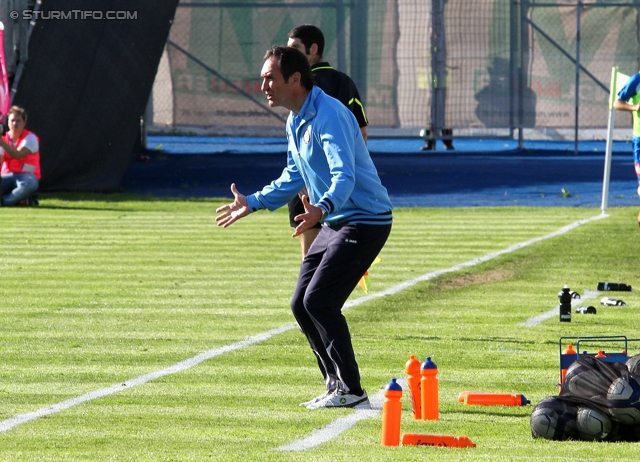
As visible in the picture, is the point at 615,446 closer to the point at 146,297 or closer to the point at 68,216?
the point at 146,297

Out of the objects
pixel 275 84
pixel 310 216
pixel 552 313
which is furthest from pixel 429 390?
pixel 552 313

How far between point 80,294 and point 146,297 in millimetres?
674

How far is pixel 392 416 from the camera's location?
5652 mm

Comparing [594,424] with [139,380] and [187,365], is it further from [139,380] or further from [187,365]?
[187,365]

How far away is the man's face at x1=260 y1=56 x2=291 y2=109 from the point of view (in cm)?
648

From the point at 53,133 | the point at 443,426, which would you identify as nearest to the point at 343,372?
the point at 443,426

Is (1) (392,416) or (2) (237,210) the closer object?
(1) (392,416)

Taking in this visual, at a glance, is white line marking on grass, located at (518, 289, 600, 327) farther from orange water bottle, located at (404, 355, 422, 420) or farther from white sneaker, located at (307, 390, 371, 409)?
orange water bottle, located at (404, 355, 422, 420)

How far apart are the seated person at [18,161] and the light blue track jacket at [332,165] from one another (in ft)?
48.1

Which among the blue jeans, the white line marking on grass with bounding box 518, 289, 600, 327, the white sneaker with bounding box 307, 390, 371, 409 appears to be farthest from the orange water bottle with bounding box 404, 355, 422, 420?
the blue jeans

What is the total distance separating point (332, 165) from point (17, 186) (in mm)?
15759

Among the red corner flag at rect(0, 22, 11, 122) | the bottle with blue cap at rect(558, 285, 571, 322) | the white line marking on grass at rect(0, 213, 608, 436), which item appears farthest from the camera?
the red corner flag at rect(0, 22, 11, 122)

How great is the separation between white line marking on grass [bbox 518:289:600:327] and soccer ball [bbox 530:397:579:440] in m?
4.07

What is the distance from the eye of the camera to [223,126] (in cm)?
3117
